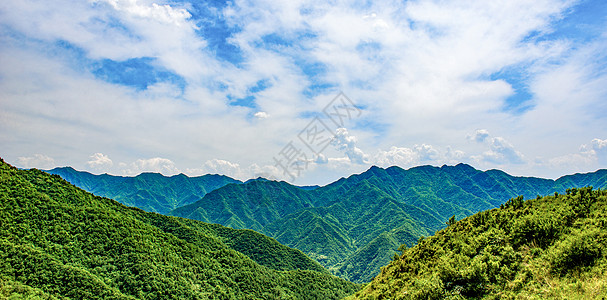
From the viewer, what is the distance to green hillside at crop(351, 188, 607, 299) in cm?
1574

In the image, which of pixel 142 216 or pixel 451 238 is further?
pixel 142 216

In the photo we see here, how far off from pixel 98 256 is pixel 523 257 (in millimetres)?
82881

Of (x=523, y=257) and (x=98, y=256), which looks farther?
(x=98, y=256)

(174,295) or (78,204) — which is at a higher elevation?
(78,204)

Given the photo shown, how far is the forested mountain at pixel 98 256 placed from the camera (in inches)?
2098

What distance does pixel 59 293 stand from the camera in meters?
52.6

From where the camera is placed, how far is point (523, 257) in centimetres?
1930

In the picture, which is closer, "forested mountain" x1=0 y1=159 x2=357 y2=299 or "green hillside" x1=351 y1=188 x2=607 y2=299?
"green hillside" x1=351 y1=188 x2=607 y2=299

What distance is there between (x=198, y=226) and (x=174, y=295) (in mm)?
79127

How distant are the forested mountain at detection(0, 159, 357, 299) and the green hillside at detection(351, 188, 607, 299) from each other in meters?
63.3

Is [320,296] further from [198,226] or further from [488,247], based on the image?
[488,247]

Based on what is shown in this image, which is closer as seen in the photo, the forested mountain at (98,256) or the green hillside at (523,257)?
the green hillside at (523,257)

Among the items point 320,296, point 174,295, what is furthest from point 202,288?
point 320,296

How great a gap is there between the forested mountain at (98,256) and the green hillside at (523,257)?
63.3 m
